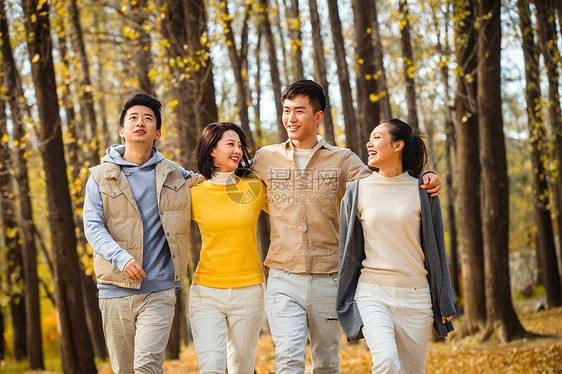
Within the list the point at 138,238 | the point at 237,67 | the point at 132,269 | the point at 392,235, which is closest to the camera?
the point at 132,269

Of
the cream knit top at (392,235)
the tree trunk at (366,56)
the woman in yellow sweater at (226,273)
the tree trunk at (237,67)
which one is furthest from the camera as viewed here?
the tree trunk at (366,56)

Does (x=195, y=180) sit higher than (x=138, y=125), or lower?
lower

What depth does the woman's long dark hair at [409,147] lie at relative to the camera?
174 inches

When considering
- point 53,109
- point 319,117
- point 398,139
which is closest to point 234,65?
point 53,109

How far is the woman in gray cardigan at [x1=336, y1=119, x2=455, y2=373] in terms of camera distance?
4148mm

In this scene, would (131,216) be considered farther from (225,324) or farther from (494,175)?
(494,175)

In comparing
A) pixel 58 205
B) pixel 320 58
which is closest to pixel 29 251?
pixel 58 205

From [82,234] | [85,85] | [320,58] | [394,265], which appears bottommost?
[394,265]

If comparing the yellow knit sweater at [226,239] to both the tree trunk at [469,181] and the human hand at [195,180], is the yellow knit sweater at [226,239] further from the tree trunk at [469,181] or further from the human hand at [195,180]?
the tree trunk at [469,181]

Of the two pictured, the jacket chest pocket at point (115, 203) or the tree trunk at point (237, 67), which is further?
the tree trunk at point (237, 67)

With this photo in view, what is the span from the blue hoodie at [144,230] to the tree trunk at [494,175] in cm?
708

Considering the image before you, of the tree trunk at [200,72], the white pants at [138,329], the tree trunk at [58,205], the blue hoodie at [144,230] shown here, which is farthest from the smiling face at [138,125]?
the tree trunk at [58,205]

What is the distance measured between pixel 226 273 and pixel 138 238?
2.36 feet

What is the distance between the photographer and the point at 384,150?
4379 mm
